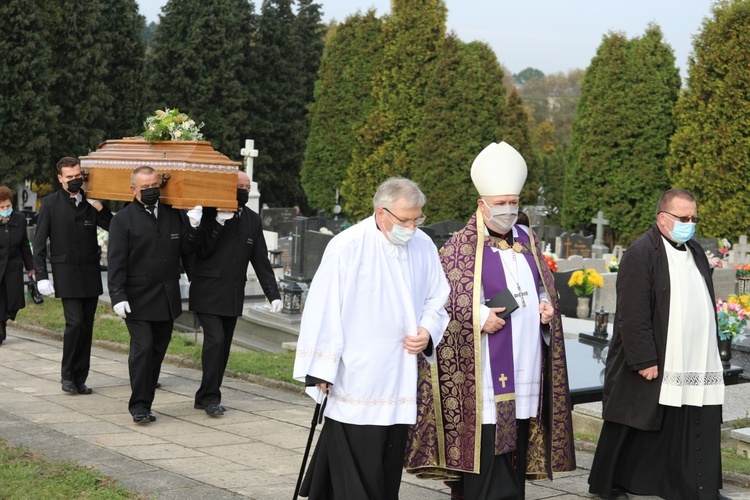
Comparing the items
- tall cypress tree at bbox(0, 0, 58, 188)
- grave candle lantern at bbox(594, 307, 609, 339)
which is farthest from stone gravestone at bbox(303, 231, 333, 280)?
tall cypress tree at bbox(0, 0, 58, 188)

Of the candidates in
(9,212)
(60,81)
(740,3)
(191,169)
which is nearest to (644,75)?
(740,3)

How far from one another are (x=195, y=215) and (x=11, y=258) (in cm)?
480

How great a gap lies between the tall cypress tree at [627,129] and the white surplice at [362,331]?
2786cm

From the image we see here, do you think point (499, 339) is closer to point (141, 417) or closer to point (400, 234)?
point (400, 234)

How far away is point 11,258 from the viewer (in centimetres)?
1120

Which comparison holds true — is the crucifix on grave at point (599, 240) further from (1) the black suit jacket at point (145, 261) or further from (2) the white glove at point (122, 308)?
(2) the white glove at point (122, 308)

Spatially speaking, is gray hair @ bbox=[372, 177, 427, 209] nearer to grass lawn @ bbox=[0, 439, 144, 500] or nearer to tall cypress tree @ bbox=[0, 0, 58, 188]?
grass lawn @ bbox=[0, 439, 144, 500]

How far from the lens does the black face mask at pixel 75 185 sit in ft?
26.4

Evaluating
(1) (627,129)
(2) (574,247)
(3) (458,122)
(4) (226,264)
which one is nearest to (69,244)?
(4) (226,264)

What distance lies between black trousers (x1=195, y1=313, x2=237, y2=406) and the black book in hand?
2.87 meters

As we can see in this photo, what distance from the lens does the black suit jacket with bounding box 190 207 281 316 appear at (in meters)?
7.60

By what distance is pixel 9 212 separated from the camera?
11.2 metres

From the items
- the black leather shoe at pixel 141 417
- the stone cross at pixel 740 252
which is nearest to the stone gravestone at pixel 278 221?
the stone cross at pixel 740 252

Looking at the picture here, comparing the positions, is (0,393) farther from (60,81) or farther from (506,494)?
(60,81)
